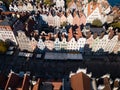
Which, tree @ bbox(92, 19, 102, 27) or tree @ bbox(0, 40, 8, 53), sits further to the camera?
tree @ bbox(92, 19, 102, 27)

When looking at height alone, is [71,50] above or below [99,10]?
below

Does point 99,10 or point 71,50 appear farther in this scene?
point 99,10

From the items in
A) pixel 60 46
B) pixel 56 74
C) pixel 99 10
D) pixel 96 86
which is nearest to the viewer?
pixel 96 86

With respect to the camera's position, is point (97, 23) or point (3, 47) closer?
point (3, 47)

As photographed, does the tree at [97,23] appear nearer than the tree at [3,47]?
No

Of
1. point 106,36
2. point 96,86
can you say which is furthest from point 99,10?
point 96,86

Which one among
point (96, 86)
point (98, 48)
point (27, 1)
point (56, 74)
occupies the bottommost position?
point (96, 86)

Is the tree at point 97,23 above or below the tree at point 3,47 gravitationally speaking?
above

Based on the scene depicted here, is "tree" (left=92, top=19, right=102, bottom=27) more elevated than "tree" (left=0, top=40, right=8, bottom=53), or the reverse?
"tree" (left=92, top=19, right=102, bottom=27)

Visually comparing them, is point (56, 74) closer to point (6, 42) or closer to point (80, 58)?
point (80, 58)

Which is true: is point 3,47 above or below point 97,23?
below

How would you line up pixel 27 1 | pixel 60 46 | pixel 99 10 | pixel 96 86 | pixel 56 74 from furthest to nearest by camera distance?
pixel 27 1
pixel 99 10
pixel 60 46
pixel 56 74
pixel 96 86
